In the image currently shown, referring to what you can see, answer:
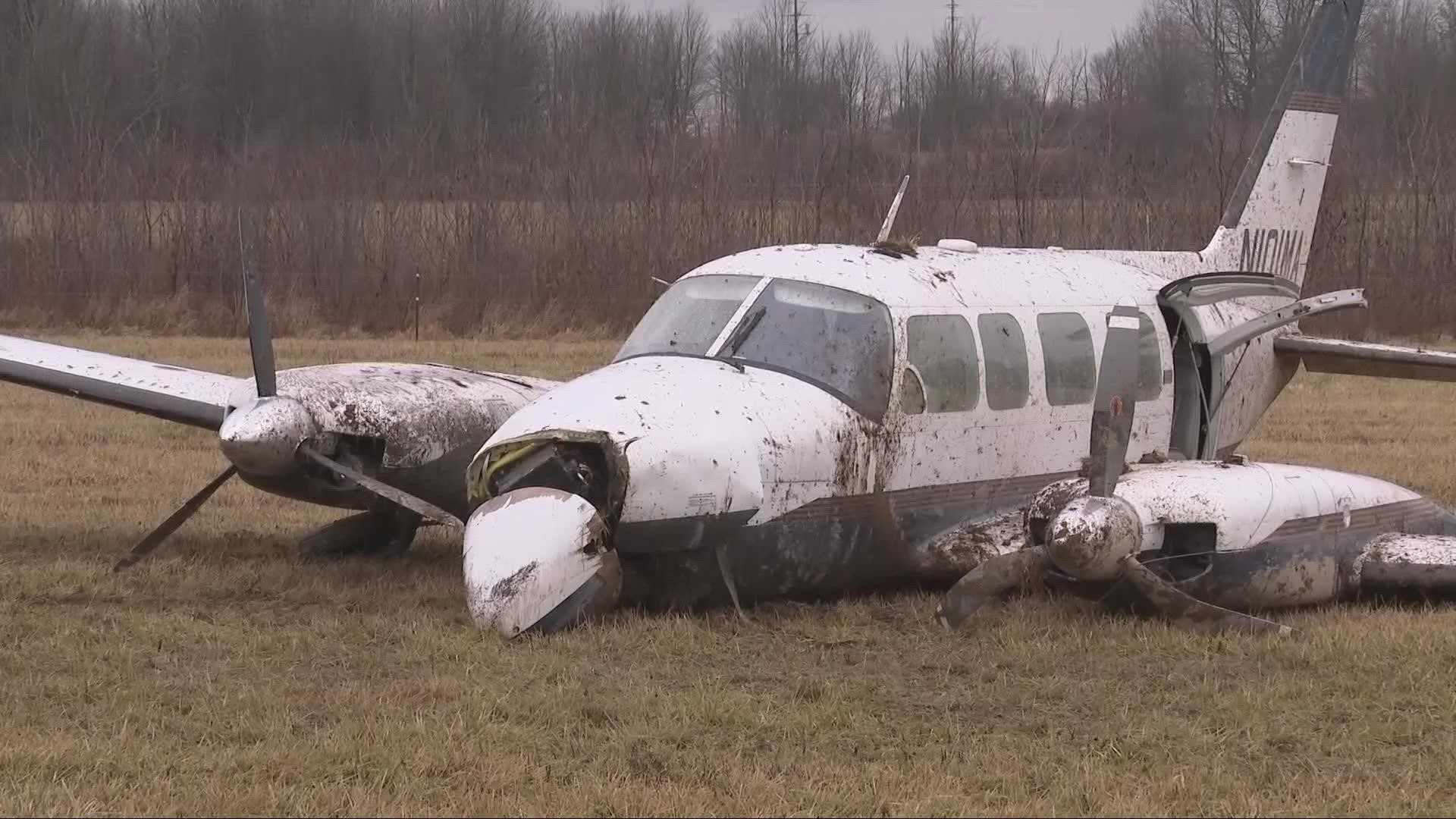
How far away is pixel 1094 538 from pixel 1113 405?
1.11m

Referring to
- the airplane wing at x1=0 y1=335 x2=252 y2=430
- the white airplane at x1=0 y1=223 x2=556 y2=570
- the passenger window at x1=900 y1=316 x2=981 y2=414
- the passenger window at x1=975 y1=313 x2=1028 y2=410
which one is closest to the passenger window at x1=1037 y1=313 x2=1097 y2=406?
the passenger window at x1=975 y1=313 x2=1028 y2=410

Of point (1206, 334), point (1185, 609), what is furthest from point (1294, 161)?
point (1185, 609)

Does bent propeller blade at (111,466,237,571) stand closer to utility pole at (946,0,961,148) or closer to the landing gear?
the landing gear

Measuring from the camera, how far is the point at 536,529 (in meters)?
9.22

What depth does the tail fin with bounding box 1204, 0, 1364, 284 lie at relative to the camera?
577 inches

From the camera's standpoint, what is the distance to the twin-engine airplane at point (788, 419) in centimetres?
938

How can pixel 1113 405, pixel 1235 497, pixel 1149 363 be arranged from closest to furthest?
pixel 1235 497 → pixel 1113 405 → pixel 1149 363

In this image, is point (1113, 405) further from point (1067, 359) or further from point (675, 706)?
point (675, 706)

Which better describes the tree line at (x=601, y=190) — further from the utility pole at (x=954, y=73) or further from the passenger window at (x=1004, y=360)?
the passenger window at (x=1004, y=360)

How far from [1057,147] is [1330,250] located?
590cm

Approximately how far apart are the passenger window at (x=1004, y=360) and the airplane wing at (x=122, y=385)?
522 cm

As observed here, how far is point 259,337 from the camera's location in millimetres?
11859

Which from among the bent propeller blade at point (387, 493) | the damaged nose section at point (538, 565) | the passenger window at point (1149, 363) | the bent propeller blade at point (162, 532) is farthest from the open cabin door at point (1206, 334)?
the bent propeller blade at point (162, 532)

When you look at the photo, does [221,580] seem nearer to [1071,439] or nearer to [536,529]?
[536,529]
